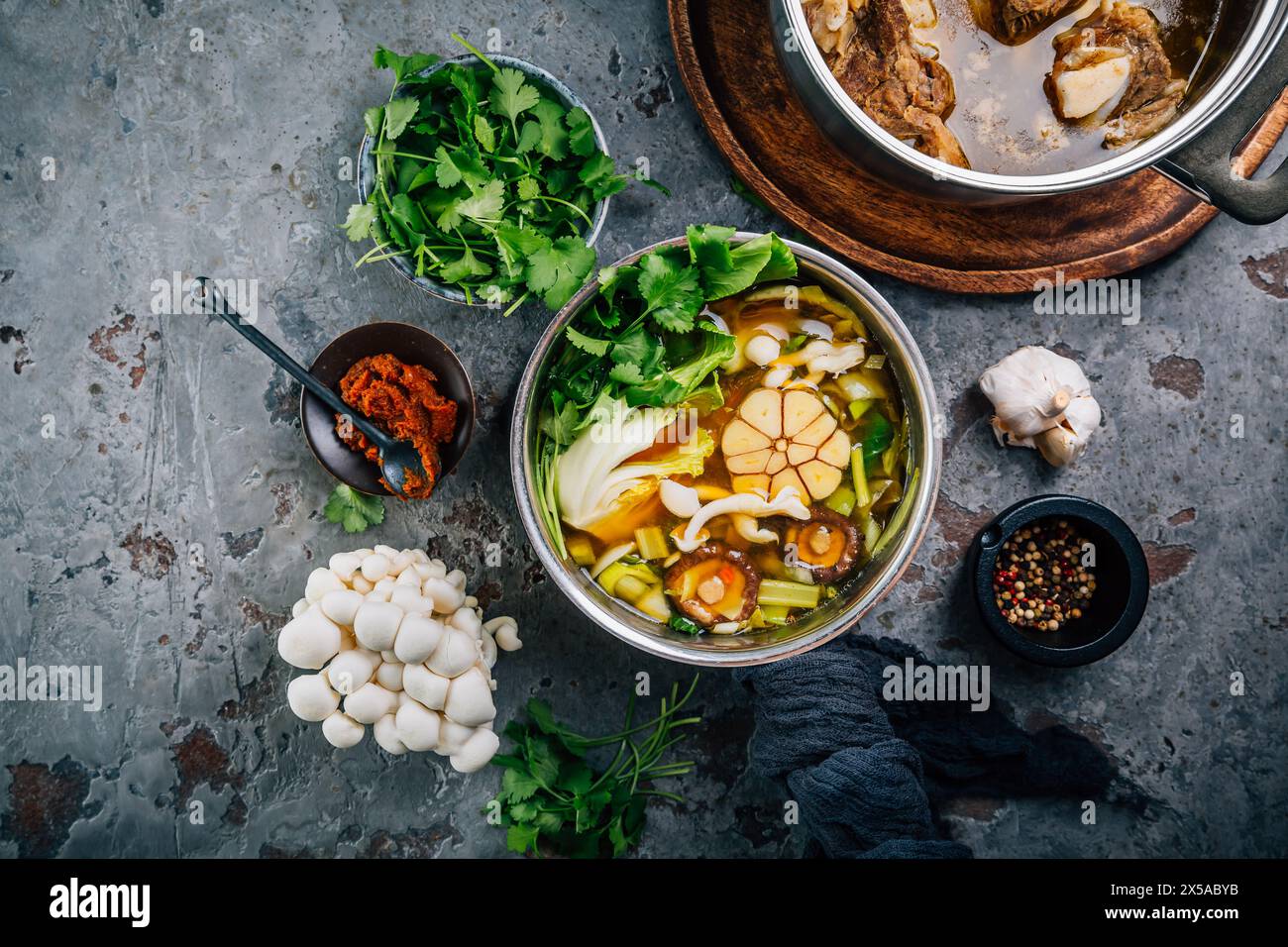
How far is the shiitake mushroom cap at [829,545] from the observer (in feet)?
6.66

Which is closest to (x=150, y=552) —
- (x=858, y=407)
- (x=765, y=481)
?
(x=765, y=481)

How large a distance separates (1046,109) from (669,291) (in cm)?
91

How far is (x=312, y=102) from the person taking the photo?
2.24 metres

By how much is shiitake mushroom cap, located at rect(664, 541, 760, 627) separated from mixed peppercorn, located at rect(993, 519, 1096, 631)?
65 cm

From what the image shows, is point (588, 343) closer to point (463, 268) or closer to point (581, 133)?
point (463, 268)

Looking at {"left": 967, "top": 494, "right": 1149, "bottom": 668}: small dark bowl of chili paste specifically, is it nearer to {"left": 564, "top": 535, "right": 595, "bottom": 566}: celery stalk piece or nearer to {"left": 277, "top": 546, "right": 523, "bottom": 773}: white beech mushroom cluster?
{"left": 564, "top": 535, "right": 595, "bottom": 566}: celery stalk piece

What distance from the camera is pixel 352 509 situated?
2199mm

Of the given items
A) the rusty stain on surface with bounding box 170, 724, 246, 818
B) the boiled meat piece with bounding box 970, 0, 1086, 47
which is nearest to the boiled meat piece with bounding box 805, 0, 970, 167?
the boiled meat piece with bounding box 970, 0, 1086, 47

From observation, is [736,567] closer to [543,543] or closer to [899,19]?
[543,543]

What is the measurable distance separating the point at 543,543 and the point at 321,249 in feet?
3.30

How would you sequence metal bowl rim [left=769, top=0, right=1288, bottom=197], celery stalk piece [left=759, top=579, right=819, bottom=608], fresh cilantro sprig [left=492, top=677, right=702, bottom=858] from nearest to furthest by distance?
metal bowl rim [left=769, top=0, right=1288, bottom=197] < celery stalk piece [left=759, top=579, right=819, bottom=608] < fresh cilantro sprig [left=492, top=677, right=702, bottom=858]

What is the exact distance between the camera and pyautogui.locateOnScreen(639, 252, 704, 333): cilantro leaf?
1827 millimetres

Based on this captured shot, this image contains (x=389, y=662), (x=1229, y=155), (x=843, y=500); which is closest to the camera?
(x=1229, y=155)

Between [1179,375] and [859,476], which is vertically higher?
[1179,375]
